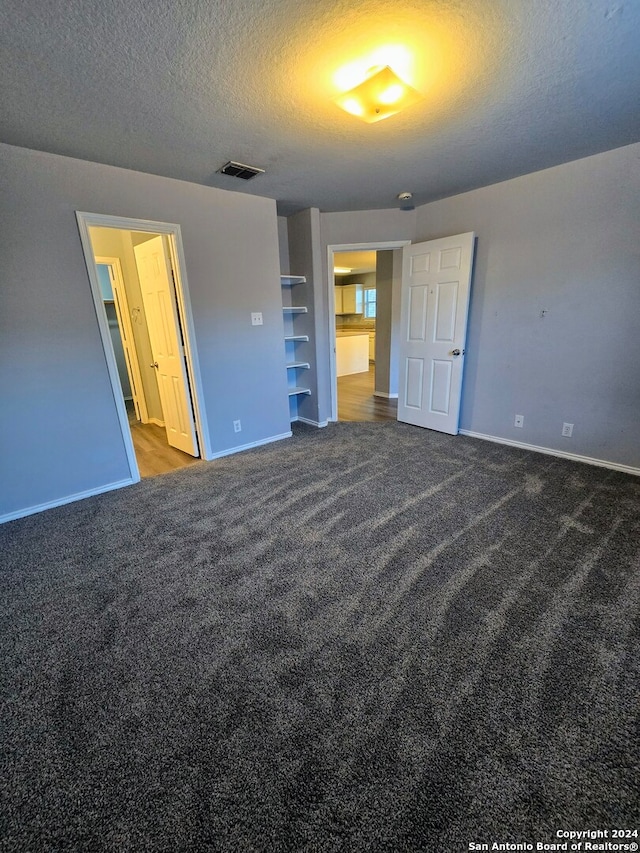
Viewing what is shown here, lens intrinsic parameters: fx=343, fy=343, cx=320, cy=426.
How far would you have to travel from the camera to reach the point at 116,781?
1.06 metres

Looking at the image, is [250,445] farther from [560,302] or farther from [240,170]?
[560,302]

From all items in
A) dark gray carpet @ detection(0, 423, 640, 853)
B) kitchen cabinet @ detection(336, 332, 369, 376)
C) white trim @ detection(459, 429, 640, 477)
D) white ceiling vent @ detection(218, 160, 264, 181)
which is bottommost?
dark gray carpet @ detection(0, 423, 640, 853)

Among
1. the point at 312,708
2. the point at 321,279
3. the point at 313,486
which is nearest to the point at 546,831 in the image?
the point at 312,708

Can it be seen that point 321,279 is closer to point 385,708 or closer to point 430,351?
point 430,351

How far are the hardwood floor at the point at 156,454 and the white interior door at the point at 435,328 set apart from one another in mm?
2655

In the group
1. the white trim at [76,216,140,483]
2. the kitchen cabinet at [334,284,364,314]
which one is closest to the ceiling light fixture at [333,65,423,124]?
the white trim at [76,216,140,483]

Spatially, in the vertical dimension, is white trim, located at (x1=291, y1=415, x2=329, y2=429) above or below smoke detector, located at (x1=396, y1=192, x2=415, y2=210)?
below

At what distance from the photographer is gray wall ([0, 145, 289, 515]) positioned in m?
2.34

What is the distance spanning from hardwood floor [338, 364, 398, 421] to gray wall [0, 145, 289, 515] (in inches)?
76.9

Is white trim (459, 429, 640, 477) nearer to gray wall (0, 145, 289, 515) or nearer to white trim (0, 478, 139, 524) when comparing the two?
gray wall (0, 145, 289, 515)

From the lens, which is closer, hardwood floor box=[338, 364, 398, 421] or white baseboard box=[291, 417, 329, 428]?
white baseboard box=[291, 417, 329, 428]

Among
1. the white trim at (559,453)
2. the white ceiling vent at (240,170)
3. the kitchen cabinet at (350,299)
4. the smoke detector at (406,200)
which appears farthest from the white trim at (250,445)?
the kitchen cabinet at (350,299)

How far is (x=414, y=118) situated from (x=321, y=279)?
2.08 metres

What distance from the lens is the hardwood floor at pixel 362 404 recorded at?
478cm
